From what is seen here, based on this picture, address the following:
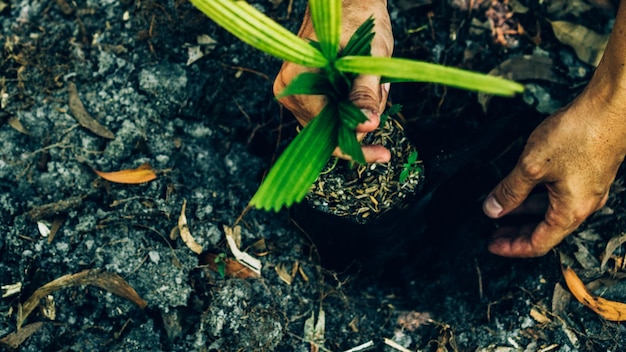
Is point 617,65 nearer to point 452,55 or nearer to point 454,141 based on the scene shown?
point 454,141

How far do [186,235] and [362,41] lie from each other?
0.88m

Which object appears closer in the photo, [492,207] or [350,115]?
[350,115]

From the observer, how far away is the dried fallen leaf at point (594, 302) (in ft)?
4.76

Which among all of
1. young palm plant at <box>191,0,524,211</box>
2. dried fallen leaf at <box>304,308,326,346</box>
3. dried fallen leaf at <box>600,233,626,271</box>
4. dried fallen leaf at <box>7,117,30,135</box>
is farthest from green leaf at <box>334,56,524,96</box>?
dried fallen leaf at <box>7,117,30,135</box>

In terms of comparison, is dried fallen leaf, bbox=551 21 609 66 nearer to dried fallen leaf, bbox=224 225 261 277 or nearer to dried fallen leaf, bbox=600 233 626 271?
dried fallen leaf, bbox=600 233 626 271

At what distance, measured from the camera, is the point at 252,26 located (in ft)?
2.52

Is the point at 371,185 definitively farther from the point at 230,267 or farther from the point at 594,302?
the point at 594,302

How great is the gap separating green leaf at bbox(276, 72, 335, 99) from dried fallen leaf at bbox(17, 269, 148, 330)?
2.95ft

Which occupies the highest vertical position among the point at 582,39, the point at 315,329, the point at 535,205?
the point at 582,39

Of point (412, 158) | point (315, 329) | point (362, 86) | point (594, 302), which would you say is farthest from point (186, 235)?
point (594, 302)

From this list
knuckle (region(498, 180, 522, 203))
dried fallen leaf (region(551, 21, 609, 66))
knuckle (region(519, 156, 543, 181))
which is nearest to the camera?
knuckle (region(519, 156, 543, 181))

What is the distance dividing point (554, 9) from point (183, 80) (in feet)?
4.12

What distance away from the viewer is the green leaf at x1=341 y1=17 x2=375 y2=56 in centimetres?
91

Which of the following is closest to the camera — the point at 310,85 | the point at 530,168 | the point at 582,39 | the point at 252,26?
the point at 252,26
